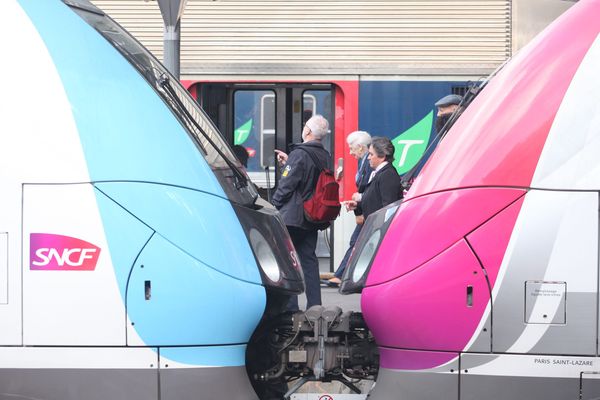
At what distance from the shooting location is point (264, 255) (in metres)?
4.70

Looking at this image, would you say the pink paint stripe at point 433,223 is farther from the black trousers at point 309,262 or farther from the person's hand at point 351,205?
the person's hand at point 351,205

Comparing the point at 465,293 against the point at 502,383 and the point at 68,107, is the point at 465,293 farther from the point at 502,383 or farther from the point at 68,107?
the point at 68,107

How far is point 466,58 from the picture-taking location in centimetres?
998

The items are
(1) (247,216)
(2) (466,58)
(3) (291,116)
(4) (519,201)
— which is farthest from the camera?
(3) (291,116)

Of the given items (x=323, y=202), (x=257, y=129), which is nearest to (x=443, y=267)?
(x=323, y=202)

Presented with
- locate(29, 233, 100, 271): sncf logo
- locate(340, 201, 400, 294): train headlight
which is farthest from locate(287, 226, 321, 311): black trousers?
locate(29, 233, 100, 271): sncf logo

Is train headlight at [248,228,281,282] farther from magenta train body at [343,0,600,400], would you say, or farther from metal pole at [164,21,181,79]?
metal pole at [164,21,181,79]

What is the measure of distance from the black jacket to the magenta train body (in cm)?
305

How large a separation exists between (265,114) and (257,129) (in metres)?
0.22

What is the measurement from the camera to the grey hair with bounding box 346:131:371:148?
9.58 metres

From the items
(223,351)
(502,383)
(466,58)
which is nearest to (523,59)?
(502,383)

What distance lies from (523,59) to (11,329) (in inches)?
103

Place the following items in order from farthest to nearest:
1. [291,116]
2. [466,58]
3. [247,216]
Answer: [291,116] → [466,58] → [247,216]

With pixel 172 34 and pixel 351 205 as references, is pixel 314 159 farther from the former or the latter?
pixel 351 205
